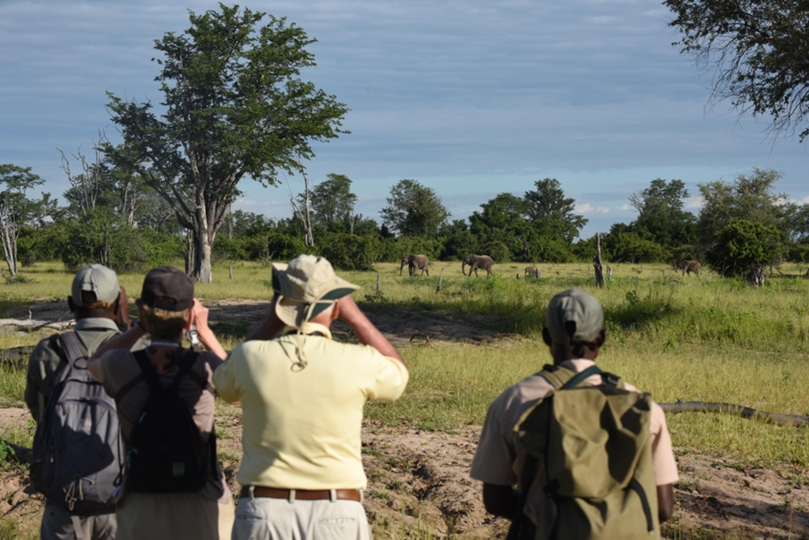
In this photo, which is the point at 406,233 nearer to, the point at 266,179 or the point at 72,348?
the point at 266,179

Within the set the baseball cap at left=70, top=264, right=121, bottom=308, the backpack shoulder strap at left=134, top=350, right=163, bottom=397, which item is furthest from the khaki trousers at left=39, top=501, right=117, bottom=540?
the baseball cap at left=70, top=264, right=121, bottom=308

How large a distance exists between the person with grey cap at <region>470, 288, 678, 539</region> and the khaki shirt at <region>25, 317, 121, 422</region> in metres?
1.71

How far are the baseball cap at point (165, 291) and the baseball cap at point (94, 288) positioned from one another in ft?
1.54

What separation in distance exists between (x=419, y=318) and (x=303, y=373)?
589 inches

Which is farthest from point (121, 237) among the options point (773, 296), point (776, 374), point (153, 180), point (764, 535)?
point (764, 535)

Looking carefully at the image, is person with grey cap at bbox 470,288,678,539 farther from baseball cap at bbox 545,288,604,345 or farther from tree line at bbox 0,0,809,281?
tree line at bbox 0,0,809,281

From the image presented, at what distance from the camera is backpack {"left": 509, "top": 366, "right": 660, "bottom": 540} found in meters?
2.19

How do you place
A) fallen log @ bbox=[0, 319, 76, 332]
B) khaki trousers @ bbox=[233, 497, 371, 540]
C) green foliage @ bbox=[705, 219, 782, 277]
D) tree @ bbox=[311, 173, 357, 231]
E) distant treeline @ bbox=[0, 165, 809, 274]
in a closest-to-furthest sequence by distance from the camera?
khaki trousers @ bbox=[233, 497, 371, 540], fallen log @ bbox=[0, 319, 76, 332], green foliage @ bbox=[705, 219, 782, 277], distant treeline @ bbox=[0, 165, 809, 274], tree @ bbox=[311, 173, 357, 231]

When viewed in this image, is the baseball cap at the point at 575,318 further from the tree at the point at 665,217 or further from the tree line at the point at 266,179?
the tree at the point at 665,217

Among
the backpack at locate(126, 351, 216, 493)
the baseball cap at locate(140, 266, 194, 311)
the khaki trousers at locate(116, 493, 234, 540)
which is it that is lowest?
the khaki trousers at locate(116, 493, 234, 540)

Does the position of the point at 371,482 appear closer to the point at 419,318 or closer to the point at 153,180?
the point at 419,318

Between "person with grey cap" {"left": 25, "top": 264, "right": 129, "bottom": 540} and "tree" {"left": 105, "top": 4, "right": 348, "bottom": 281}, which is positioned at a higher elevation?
"tree" {"left": 105, "top": 4, "right": 348, "bottom": 281}

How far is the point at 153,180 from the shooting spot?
3503 cm

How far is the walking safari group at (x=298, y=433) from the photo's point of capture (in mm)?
2225
